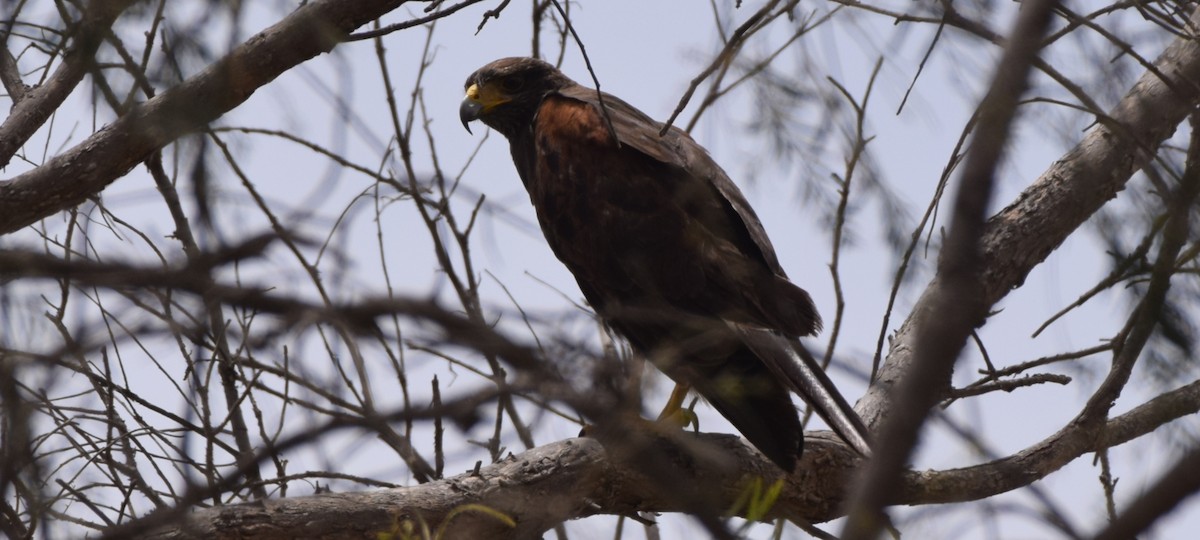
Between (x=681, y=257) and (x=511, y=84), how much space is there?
5.10 feet

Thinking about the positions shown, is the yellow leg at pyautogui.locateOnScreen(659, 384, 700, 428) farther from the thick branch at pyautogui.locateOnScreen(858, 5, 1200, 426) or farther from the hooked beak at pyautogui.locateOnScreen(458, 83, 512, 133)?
the hooked beak at pyautogui.locateOnScreen(458, 83, 512, 133)

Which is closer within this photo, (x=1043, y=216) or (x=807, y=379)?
(x=807, y=379)

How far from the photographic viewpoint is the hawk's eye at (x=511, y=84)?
17.0ft

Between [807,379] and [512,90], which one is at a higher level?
[512,90]

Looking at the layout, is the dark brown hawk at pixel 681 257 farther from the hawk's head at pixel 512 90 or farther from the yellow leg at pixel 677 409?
the yellow leg at pixel 677 409

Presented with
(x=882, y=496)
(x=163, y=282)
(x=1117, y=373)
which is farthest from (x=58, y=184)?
(x=1117, y=373)

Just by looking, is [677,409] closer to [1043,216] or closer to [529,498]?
[529,498]

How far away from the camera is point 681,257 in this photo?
160 inches

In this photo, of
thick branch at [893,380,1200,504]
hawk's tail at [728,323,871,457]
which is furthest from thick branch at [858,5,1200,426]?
hawk's tail at [728,323,871,457]

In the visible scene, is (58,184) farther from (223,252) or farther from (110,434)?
(223,252)

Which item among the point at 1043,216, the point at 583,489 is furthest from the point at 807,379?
the point at 1043,216

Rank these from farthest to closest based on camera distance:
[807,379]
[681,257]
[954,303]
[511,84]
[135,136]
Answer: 1. [511,84]
2. [681,257]
3. [807,379]
4. [135,136]
5. [954,303]

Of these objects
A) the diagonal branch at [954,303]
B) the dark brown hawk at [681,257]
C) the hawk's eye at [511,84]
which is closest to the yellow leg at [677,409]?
the dark brown hawk at [681,257]

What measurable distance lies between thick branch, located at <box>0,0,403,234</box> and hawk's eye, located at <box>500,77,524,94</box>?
5.81ft
